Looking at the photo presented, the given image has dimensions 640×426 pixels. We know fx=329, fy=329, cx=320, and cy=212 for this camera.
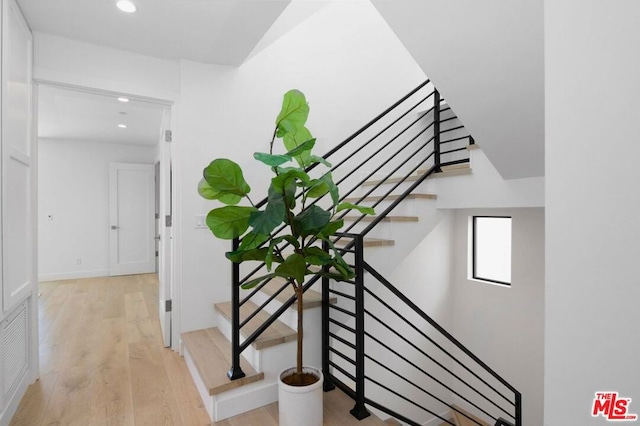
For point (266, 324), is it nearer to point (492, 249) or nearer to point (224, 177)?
point (224, 177)

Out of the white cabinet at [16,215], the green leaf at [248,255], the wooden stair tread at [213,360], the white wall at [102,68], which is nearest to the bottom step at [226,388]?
the wooden stair tread at [213,360]

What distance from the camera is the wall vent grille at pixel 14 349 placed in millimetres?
1870

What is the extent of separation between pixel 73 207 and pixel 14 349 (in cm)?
480

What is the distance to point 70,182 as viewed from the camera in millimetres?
5957

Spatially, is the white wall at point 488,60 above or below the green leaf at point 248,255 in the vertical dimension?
above

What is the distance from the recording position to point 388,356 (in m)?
3.16

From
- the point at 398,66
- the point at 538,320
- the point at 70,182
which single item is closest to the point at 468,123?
the point at 398,66

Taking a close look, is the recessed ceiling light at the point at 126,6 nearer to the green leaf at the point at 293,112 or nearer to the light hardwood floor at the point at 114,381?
the green leaf at the point at 293,112

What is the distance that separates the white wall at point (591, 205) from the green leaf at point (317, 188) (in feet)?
3.34

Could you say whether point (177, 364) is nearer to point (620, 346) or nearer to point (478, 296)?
point (620, 346)

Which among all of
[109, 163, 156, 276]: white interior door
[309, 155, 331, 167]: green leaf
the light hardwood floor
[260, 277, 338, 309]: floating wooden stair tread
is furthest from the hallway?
[109, 163, 156, 276]: white interior door

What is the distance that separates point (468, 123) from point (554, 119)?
4.77 ft

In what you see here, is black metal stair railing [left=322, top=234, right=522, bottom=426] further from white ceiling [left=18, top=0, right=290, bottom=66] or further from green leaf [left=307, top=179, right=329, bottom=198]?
white ceiling [left=18, top=0, right=290, bottom=66]

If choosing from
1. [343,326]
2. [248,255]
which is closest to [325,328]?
[343,326]
